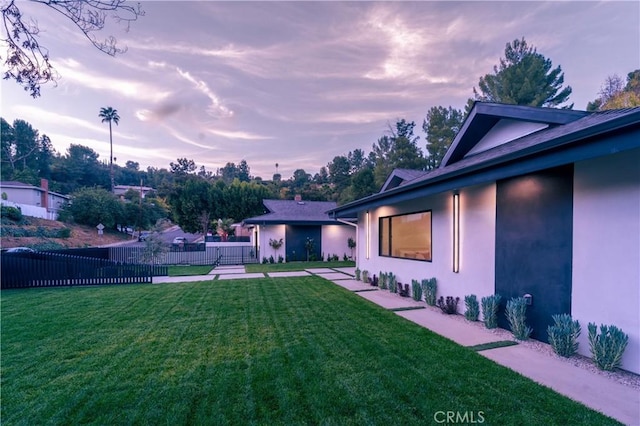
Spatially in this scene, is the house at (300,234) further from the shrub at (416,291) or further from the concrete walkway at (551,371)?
the concrete walkway at (551,371)

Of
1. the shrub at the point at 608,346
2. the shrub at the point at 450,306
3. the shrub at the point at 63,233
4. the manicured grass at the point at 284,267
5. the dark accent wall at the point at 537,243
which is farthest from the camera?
the shrub at the point at 63,233

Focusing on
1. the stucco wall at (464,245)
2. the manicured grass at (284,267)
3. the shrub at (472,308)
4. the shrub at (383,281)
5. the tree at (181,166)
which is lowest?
the manicured grass at (284,267)

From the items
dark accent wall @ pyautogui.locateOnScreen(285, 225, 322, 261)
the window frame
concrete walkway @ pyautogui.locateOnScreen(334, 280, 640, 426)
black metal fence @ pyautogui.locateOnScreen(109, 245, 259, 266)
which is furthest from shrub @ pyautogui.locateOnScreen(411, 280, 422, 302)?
black metal fence @ pyautogui.locateOnScreen(109, 245, 259, 266)

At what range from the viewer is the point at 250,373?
11.1 feet

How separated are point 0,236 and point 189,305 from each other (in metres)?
21.3

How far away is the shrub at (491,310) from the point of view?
499 cm

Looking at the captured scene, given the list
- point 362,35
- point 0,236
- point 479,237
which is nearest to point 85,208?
point 0,236

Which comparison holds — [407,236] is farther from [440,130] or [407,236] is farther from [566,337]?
[440,130]

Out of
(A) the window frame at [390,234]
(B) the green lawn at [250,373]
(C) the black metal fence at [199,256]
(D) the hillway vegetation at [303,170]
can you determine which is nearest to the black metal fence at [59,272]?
(B) the green lawn at [250,373]

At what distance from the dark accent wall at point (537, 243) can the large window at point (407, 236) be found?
227 cm

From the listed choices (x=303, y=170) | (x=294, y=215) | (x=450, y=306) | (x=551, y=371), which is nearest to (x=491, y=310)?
(x=450, y=306)

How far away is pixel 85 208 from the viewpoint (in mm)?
31312

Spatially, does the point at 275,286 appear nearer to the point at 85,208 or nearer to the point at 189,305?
the point at 189,305

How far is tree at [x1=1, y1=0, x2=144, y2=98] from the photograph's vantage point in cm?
287
